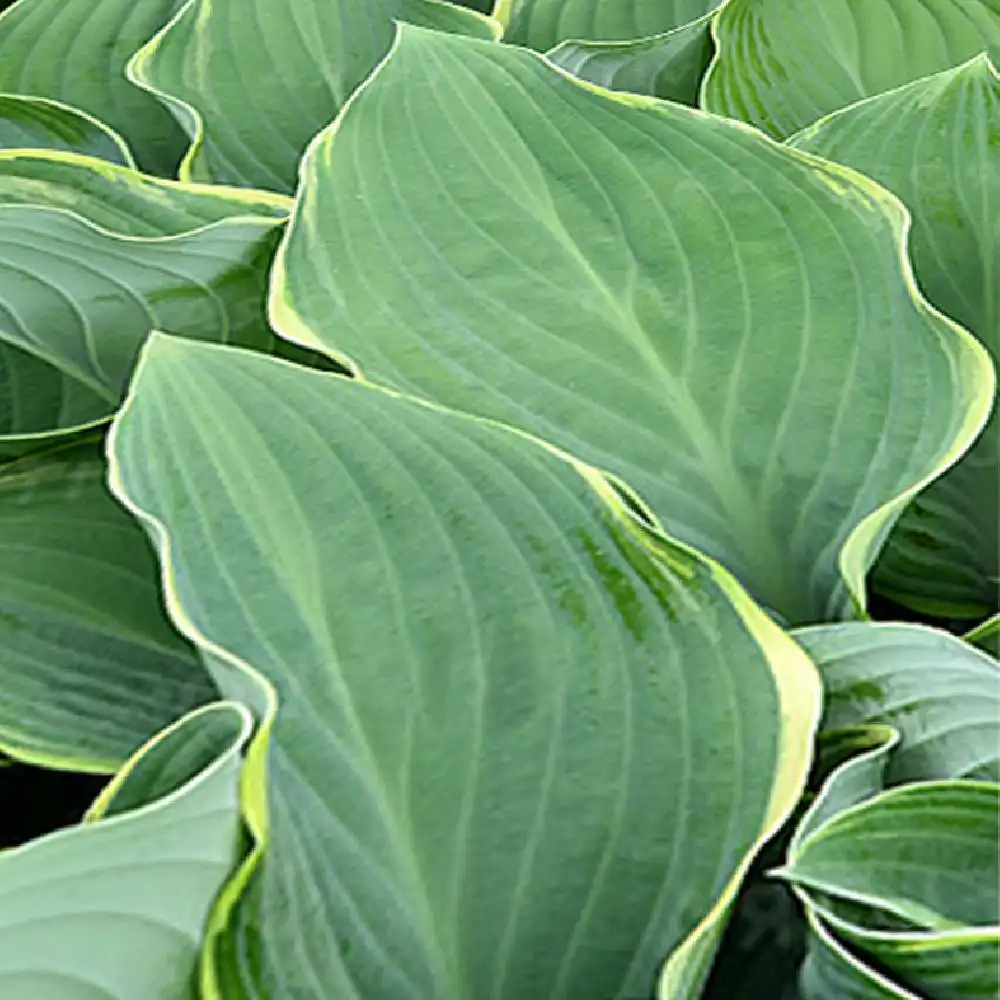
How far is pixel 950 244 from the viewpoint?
583mm

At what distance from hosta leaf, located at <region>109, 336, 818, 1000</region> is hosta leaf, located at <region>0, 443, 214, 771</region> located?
111 millimetres

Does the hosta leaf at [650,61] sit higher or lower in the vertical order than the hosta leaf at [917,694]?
higher

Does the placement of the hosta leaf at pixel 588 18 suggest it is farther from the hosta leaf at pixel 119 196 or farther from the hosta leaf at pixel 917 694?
the hosta leaf at pixel 917 694

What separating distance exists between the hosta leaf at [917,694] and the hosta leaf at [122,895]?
0.65 ft

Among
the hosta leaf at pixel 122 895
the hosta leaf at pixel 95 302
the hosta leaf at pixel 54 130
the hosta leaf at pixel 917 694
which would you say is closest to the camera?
the hosta leaf at pixel 122 895

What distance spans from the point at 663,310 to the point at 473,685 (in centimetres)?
17

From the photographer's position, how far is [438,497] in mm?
436

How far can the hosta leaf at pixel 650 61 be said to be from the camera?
694mm

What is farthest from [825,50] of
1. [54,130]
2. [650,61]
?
[54,130]

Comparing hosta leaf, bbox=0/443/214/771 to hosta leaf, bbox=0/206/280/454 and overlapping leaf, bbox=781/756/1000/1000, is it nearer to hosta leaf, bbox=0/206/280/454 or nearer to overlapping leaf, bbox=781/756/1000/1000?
hosta leaf, bbox=0/206/280/454

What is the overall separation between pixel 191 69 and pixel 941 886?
493 millimetres

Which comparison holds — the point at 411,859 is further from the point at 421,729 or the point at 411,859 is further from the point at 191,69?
the point at 191,69

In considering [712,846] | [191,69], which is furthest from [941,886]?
[191,69]

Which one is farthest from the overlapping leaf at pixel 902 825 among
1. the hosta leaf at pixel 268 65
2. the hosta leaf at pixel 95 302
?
the hosta leaf at pixel 268 65
